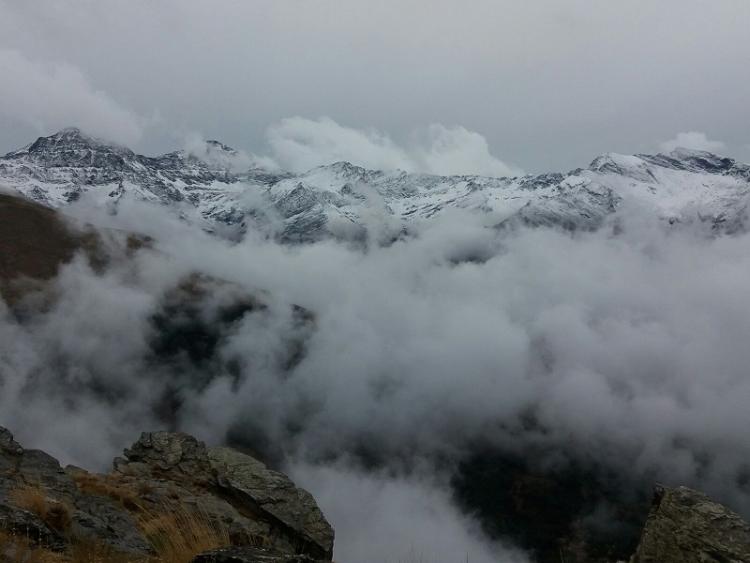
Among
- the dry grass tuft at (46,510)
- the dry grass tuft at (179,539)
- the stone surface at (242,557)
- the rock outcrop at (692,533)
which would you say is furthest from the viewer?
the dry grass tuft at (46,510)

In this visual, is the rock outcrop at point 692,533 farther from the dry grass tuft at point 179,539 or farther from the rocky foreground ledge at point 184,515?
the dry grass tuft at point 179,539

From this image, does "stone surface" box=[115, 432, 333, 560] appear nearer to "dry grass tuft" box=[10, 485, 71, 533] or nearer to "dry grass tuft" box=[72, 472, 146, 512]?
"dry grass tuft" box=[72, 472, 146, 512]

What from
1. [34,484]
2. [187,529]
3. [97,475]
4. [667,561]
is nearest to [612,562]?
[667,561]

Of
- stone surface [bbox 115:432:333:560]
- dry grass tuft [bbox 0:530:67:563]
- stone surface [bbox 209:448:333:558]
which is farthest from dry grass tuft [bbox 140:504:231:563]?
stone surface [bbox 209:448:333:558]

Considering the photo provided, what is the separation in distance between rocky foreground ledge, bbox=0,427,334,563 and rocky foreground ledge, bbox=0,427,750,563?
0.04 meters

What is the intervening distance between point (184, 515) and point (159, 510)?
2763 millimetres

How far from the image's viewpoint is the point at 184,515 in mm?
18172

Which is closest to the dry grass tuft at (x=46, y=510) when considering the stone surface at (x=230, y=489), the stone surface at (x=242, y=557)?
the stone surface at (x=242, y=557)

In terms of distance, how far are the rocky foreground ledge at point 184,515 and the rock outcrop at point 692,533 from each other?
0.06 feet

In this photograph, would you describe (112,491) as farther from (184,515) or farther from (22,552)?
(22,552)

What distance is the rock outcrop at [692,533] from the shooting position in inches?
477

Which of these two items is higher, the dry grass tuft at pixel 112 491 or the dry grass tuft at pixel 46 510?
the dry grass tuft at pixel 46 510

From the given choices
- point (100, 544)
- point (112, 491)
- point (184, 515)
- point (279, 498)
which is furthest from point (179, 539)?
point (279, 498)

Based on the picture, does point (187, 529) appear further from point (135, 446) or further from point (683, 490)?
point (135, 446)
